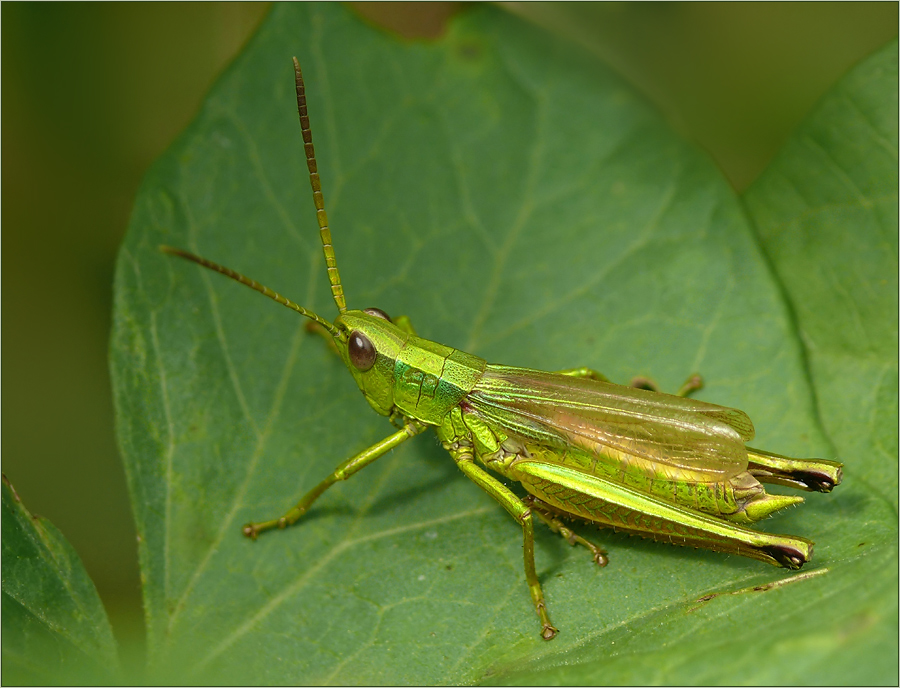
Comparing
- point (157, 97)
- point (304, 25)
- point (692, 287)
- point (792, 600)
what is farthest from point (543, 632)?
point (157, 97)

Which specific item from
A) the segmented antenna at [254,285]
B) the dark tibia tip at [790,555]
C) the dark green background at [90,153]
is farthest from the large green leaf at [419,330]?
the dark green background at [90,153]

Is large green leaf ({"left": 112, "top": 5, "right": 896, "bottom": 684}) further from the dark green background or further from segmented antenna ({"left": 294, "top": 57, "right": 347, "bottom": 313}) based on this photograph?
the dark green background

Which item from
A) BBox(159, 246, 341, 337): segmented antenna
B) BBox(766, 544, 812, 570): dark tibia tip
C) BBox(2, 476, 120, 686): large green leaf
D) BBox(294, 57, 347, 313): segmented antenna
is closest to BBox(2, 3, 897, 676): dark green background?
BBox(2, 476, 120, 686): large green leaf

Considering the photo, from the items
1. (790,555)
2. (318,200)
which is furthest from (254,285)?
(790,555)

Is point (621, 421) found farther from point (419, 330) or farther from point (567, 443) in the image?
point (419, 330)

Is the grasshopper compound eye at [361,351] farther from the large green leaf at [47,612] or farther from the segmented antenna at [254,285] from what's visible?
the large green leaf at [47,612]
